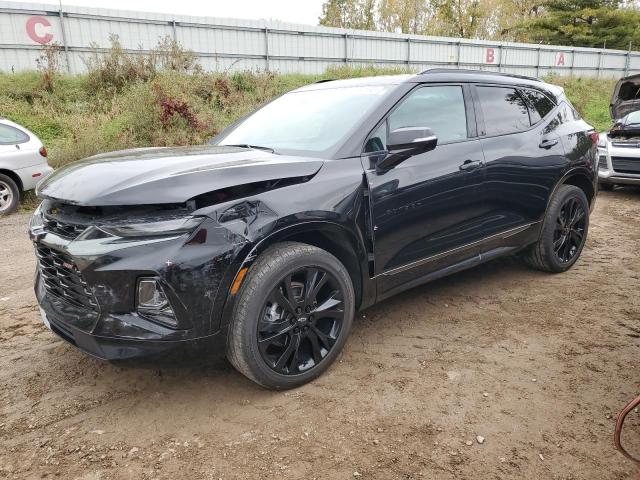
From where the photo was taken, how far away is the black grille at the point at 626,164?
7.82m

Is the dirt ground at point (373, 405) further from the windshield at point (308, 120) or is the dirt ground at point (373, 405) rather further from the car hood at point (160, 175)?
the windshield at point (308, 120)

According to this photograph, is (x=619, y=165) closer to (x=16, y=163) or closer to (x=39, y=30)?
(x=16, y=163)

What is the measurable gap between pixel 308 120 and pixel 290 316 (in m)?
1.43

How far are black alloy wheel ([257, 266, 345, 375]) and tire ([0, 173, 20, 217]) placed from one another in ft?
22.4

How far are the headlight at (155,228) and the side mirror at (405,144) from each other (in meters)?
1.22

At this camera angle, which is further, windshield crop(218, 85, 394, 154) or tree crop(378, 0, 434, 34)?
tree crop(378, 0, 434, 34)

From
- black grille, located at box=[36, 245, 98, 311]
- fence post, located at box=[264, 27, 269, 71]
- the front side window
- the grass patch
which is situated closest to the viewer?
black grille, located at box=[36, 245, 98, 311]

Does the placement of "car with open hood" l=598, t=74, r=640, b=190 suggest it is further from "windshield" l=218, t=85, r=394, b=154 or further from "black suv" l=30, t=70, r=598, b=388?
"windshield" l=218, t=85, r=394, b=154

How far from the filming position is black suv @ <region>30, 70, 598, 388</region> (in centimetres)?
225

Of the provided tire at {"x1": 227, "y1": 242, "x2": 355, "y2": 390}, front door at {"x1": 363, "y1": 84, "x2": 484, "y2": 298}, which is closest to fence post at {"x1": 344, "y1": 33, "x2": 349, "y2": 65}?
front door at {"x1": 363, "y1": 84, "x2": 484, "y2": 298}

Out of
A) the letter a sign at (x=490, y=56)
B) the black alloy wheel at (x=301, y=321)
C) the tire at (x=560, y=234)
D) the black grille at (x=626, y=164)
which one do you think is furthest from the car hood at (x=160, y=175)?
the letter a sign at (x=490, y=56)

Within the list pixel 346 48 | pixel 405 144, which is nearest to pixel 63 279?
pixel 405 144

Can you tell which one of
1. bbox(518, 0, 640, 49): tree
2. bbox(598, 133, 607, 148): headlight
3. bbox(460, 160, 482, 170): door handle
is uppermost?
bbox(518, 0, 640, 49): tree

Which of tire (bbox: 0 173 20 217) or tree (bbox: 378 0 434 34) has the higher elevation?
tree (bbox: 378 0 434 34)
